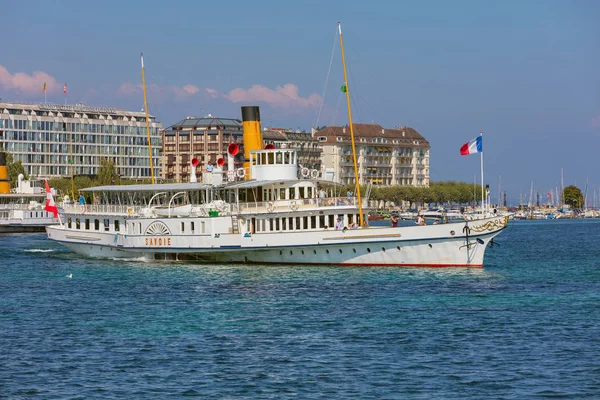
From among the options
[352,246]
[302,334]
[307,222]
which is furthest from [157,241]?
[302,334]

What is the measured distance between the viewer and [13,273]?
65875 mm

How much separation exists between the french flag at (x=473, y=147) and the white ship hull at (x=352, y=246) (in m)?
4.36

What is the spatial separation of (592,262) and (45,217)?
269 feet

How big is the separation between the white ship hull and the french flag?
436cm

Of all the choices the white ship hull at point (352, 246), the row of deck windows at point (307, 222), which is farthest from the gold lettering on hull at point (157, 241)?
the row of deck windows at point (307, 222)

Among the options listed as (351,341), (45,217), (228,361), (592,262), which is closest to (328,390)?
(228,361)

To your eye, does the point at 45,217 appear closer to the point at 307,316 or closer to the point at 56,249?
the point at 56,249

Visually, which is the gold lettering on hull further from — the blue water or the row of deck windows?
the row of deck windows

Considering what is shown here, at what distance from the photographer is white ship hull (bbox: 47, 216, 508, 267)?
59500 mm

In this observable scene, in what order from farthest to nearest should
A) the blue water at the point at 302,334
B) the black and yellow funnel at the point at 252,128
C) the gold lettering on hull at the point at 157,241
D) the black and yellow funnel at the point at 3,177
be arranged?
the black and yellow funnel at the point at 3,177 → the black and yellow funnel at the point at 252,128 → the gold lettering on hull at the point at 157,241 → the blue water at the point at 302,334

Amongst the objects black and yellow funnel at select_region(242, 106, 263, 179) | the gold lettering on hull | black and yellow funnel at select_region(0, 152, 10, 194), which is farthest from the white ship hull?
black and yellow funnel at select_region(0, 152, 10, 194)

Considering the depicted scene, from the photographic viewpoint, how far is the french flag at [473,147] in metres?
61.7

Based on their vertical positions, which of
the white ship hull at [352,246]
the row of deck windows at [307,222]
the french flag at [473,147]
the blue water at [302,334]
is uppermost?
the french flag at [473,147]

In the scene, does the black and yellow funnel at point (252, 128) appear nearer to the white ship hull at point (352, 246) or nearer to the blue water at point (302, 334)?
the white ship hull at point (352, 246)
